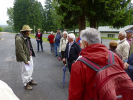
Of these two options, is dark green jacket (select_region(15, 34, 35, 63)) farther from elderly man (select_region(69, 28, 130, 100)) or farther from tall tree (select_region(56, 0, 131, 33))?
tall tree (select_region(56, 0, 131, 33))

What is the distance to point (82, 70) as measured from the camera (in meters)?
1.54

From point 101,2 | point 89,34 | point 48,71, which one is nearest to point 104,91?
point 89,34

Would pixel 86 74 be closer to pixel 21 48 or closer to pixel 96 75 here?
pixel 96 75

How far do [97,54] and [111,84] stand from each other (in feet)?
1.29

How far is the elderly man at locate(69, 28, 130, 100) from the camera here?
1.51 metres

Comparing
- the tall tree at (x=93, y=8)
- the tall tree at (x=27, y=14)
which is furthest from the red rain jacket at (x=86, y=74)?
the tall tree at (x=27, y=14)

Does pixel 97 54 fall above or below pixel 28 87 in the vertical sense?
above

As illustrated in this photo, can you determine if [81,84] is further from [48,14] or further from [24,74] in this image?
[48,14]

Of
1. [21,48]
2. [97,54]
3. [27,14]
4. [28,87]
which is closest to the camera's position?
[97,54]

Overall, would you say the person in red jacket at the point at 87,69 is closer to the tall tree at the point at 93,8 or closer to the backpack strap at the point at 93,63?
the backpack strap at the point at 93,63

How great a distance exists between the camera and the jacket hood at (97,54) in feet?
4.84

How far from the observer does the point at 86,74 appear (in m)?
1.55

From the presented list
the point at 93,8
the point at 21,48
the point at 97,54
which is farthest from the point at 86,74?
the point at 93,8

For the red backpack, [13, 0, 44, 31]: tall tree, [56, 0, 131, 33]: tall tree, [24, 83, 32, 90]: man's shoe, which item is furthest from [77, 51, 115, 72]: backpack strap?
[13, 0, 44, 31]: tall tree
